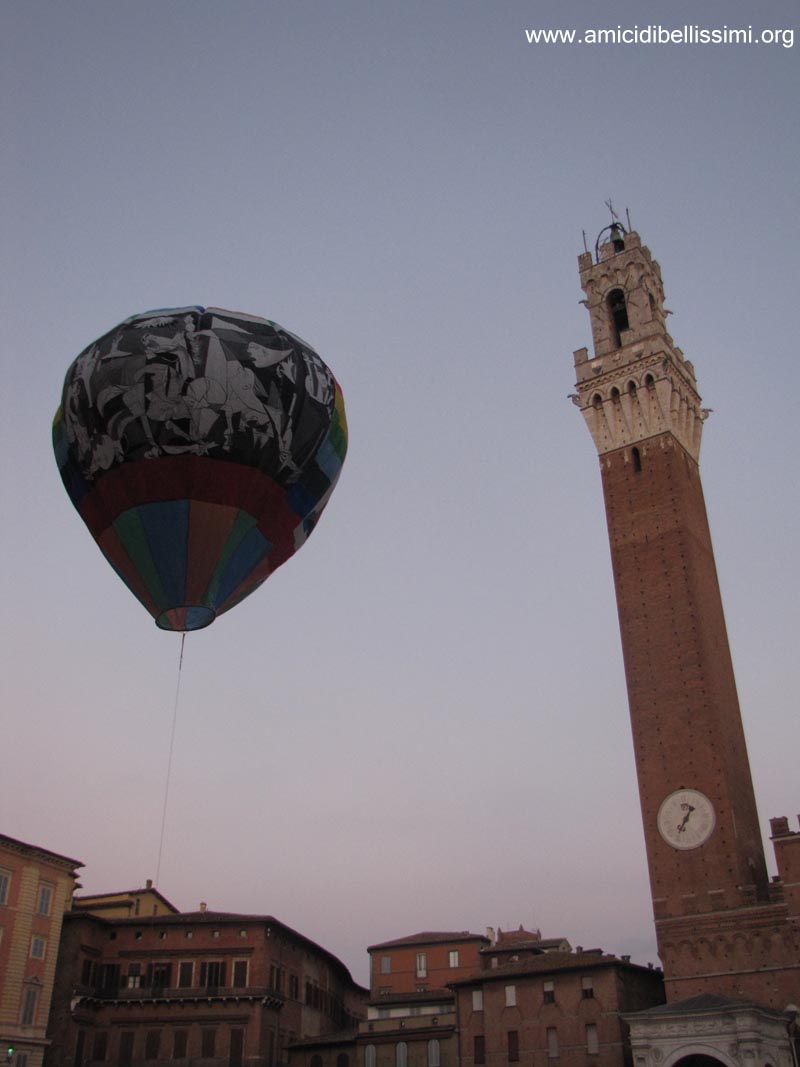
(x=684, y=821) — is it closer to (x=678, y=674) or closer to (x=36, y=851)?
(x=678, y=674)

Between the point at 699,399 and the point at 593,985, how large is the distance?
95.7 feet

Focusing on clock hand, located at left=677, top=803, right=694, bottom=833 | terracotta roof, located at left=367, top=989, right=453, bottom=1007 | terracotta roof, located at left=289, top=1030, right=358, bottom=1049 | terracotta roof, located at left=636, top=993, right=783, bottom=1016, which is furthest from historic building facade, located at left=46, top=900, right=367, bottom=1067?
clock hand, located at left=677, top=803, right=694, bottom=833

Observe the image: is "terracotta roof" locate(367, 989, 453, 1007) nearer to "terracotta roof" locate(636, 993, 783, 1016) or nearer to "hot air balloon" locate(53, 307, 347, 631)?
"terracotta roof" locate(636, 993, 783, 1016)

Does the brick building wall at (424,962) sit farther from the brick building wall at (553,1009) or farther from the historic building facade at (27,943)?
the historic building facade at (27,943)

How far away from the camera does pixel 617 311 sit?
5528cm

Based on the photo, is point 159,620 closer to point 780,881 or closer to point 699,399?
point 780,881

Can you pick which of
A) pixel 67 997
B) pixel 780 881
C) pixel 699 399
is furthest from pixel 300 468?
pixel 699 399

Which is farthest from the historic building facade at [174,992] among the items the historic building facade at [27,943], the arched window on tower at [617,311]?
the arched window on tower at [617,311]

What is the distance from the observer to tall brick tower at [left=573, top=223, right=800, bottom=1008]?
3781cm

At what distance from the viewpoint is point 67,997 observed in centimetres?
4466

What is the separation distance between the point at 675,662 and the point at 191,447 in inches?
1163

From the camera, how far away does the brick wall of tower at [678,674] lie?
39.3 meters

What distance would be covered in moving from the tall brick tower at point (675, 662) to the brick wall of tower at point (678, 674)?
0.05 m

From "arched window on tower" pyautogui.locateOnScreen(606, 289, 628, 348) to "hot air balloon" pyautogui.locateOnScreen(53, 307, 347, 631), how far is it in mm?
36631
